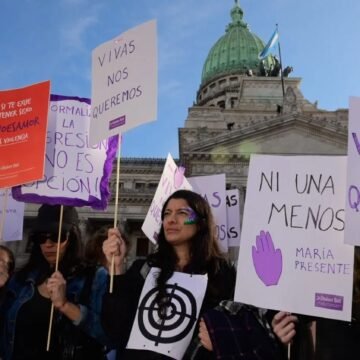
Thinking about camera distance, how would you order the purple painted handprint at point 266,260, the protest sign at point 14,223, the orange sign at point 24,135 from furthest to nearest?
the protest sign at point 14,223 < the orange sign at point 24,135 < the purple painted handprint at point 266,260

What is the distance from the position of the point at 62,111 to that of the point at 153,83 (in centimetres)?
189

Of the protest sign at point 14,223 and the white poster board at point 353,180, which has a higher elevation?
the white poster board at point 353,180

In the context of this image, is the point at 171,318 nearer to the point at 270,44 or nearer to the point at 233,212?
the point at 233,212

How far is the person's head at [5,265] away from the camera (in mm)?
4859

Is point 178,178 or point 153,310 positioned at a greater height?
point 178,178

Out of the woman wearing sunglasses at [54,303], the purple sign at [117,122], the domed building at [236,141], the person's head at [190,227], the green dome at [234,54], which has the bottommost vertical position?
the woman wearing sunglasses at [54,303]

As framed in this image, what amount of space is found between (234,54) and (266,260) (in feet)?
209

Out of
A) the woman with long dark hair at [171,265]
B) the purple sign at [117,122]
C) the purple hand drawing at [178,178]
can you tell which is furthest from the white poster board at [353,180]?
the purple hand drawing at [178,178]

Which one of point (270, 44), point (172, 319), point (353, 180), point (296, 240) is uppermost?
point (270, 44)

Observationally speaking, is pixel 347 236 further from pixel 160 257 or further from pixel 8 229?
pixel 8 229

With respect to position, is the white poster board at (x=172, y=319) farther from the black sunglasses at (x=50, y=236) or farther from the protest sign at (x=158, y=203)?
the protest sign at (x=158, y=203)

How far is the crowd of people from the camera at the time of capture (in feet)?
11.5

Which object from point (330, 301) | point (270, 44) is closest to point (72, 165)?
point (330, 301)

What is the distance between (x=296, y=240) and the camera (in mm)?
3848
